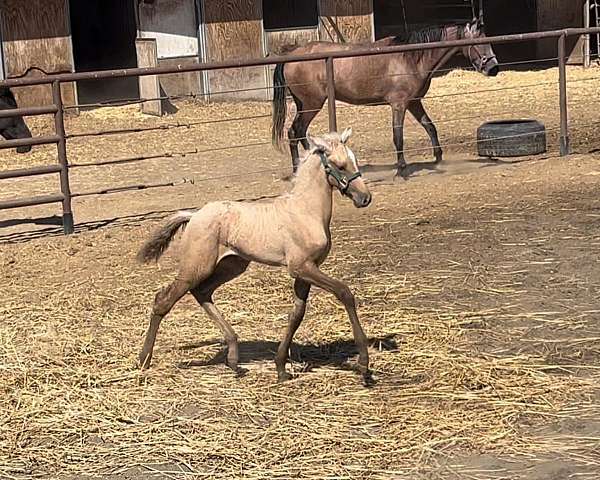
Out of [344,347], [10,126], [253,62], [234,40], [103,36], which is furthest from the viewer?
[103,36]

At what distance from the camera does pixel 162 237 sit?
17.9 feet

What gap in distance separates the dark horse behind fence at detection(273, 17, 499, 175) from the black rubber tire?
Answer: 0.53 metres

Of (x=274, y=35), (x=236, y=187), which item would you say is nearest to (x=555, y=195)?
(x=236, y=187)

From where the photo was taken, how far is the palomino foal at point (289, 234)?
5113 mm

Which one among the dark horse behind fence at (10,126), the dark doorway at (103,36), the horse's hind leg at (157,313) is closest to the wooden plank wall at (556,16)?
the dark doorway at (103,36)

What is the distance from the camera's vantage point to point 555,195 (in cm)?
939

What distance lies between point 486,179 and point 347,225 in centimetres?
212

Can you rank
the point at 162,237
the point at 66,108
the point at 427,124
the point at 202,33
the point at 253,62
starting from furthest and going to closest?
the point at 202,33
the point at 427,124
the point at 253,62
the point at 66,108
the point at 162,237

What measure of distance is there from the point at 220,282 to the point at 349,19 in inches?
505

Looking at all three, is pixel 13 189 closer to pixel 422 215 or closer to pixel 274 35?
pixel 422 215

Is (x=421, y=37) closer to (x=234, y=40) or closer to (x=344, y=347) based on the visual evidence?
(x=344, y=347)

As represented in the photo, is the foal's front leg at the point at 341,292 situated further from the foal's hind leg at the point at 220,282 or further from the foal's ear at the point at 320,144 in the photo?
the foal's ear at the point at 320,144

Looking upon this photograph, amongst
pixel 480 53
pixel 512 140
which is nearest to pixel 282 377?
pixel 512 140

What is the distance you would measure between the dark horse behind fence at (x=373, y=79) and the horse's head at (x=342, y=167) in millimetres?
5798
